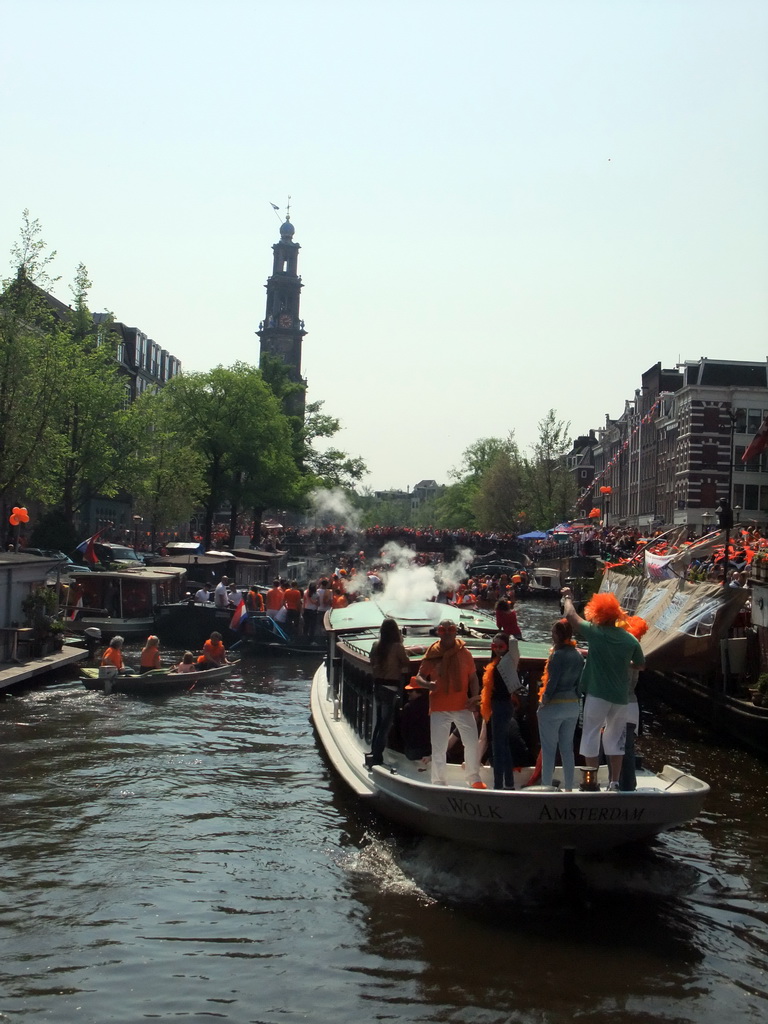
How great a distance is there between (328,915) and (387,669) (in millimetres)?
2953

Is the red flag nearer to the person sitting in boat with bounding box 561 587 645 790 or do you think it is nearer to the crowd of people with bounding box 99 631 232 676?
the crowd of people with bounding box 99 631 232 676

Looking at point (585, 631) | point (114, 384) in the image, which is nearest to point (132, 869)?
point (585, 631)

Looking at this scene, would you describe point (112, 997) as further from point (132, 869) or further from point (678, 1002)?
point (678, 1002)

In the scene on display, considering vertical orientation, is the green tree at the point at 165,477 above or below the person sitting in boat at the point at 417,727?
above

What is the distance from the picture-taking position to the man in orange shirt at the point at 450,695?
11977mm

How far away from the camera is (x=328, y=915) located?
1125cm

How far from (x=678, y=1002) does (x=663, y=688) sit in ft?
63.4

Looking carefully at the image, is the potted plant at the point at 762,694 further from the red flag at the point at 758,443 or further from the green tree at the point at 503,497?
the green tree at the point at 503,497

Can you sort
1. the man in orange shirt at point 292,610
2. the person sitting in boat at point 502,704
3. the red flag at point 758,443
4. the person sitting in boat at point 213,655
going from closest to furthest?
the person sitting in boat at point 502,704 → the person sitting in boat at point 213,655 → the red flag at point 758,443 → the man in orange shirt at point 292,610

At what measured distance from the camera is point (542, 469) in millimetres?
100375

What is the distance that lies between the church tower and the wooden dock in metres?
95.5

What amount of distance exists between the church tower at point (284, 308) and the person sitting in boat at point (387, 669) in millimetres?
110112

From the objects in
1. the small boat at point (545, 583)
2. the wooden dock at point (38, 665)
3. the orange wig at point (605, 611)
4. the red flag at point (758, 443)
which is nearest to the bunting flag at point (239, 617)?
the wooden dock at point (38, 665)

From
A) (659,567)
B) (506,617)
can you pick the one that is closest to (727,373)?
(659,567)
